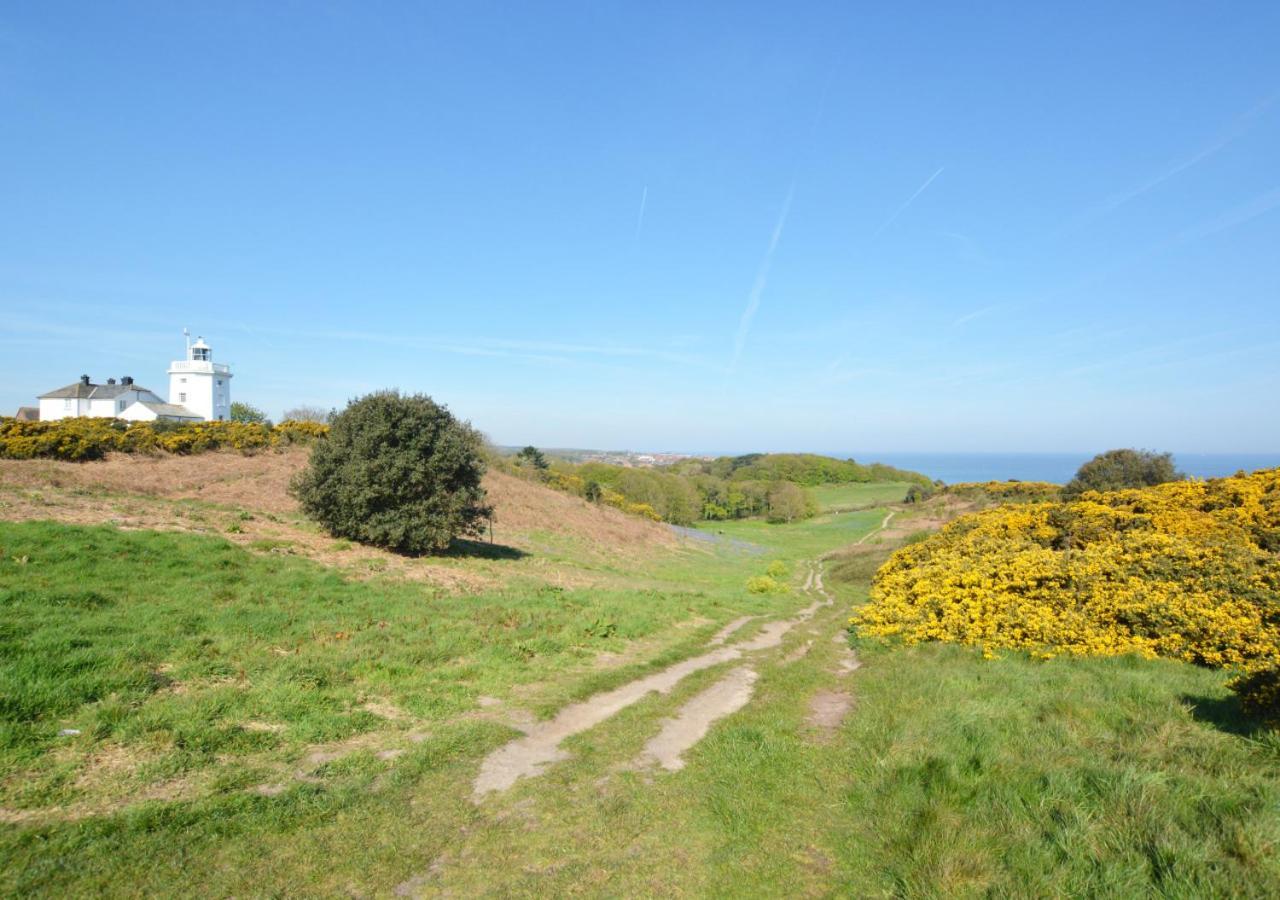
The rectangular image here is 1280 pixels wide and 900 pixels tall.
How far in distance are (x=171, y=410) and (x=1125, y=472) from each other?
69.0m

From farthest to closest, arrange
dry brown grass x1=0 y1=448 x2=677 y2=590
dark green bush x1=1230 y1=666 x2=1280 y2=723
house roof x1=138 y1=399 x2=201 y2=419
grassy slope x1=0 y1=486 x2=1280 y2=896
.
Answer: house roof x1=138 y1=399 x2=201 y2=419
dry brown grass x1=0 y1=448 x2=677 y2=590
dark green bush x1=1230 y1=666 x2=1280 y2=723
grassy slope x1=0 y1=486 x2=1280 y2=896

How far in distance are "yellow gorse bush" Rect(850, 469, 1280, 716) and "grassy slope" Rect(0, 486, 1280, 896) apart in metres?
1.05

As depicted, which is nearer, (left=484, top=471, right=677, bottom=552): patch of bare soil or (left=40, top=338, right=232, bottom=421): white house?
(left=484, top=471, right=677, bottom=552): patch of bare soil

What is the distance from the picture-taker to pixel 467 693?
8.96 meters

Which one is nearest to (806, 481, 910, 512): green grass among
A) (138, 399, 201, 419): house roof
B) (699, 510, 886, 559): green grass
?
(699, 510, 886, 559): green grass

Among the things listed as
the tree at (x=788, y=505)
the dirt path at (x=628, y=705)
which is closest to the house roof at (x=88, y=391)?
the dirt path at (x=628, y=705)

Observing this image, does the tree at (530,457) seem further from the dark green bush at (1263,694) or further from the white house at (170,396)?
the dark green bush at (1263,694)

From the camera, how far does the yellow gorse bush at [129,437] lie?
23078 mm

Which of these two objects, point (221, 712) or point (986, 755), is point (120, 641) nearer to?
point (221, 712)

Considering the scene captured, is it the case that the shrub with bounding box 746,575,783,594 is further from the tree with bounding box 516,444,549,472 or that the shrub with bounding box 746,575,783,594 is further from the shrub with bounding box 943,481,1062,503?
the tree with bounding box 516,444,549,472

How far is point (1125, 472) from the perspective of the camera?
3209 centimetres

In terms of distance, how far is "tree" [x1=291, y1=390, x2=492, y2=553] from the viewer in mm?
18859

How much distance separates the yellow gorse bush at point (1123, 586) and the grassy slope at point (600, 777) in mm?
1049

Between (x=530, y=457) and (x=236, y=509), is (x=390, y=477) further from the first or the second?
(x=530, y=457)
